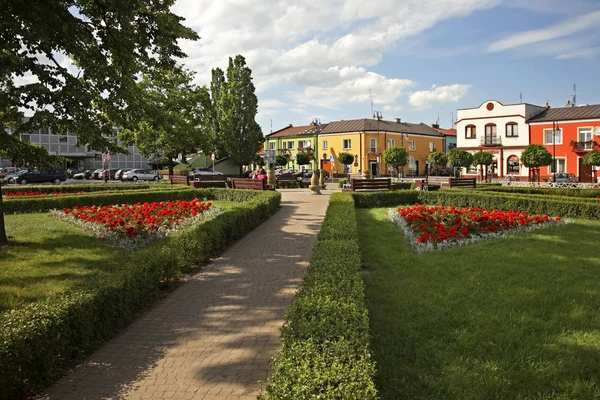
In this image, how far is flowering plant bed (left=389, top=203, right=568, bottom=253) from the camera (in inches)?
370

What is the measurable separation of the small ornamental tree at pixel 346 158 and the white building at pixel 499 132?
1317 centimetres

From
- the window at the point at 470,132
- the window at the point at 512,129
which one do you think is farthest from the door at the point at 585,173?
the window at the point at 470,132

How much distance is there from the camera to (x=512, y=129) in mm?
47781

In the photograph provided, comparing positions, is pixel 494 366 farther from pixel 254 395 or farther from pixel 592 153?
pixel 592 153

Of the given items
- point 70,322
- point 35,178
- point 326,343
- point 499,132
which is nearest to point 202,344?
point 70,322

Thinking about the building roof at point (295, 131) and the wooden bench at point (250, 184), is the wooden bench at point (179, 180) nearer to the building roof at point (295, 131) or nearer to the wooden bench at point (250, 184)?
the wooden bench at point (250, 184)

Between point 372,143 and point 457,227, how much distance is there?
48.1 meters

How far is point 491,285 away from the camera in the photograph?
6.59 metres

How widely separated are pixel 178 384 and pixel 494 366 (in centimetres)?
295

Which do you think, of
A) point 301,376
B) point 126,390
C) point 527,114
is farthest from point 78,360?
point 527,114

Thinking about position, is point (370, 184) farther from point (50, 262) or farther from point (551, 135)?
point (551, 135)

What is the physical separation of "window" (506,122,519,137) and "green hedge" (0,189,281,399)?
1869 inches

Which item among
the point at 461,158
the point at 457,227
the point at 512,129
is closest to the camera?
the point at 457,227

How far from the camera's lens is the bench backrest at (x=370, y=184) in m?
21.8
